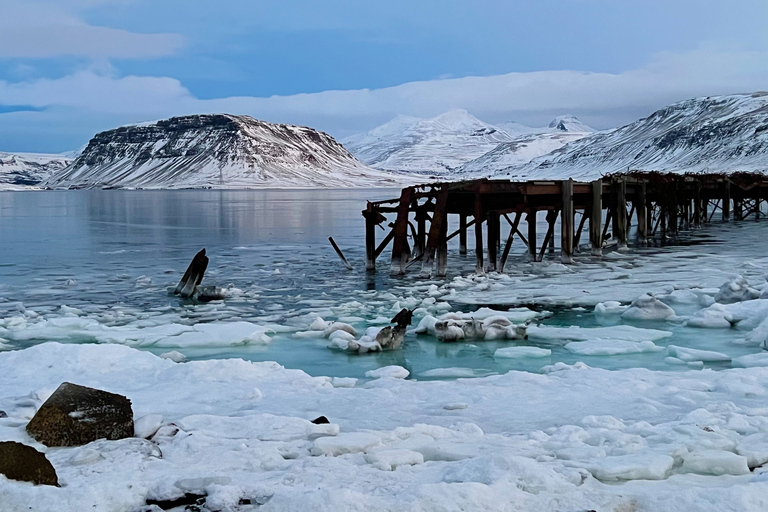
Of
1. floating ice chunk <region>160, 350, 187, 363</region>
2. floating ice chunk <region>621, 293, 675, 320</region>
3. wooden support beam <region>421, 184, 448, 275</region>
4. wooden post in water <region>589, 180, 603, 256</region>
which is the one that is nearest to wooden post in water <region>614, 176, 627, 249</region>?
wooden post in water <region>589, 180, 603, 256</region>

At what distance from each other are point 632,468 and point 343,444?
2124mm

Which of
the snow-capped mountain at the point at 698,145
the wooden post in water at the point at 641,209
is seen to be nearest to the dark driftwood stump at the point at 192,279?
the wooden post in water at the point at 641,209

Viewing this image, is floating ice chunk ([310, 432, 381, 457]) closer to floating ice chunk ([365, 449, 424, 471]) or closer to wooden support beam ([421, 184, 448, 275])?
floating ice chunk ([365, 449, 424, 471])

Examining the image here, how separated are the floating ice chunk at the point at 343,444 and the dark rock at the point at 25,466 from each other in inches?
72.8

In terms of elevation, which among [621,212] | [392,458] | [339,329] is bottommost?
[339,329]

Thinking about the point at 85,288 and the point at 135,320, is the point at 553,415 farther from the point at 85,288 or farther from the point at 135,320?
the point at 85,288

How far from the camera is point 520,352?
10031 millimetres

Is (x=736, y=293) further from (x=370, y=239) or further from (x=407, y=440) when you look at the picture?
(x=370, y=239)

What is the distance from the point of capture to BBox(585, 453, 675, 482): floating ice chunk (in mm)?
5039

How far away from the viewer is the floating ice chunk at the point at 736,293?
1274cm

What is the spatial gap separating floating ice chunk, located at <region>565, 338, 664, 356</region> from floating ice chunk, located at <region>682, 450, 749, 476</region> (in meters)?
4.63

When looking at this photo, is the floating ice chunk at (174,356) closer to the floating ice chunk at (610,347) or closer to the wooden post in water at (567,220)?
the floating ice chunk at (610,347)

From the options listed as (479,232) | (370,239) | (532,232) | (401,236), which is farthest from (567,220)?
(370,239)

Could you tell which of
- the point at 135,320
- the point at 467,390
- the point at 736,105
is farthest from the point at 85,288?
the point at 736,105
